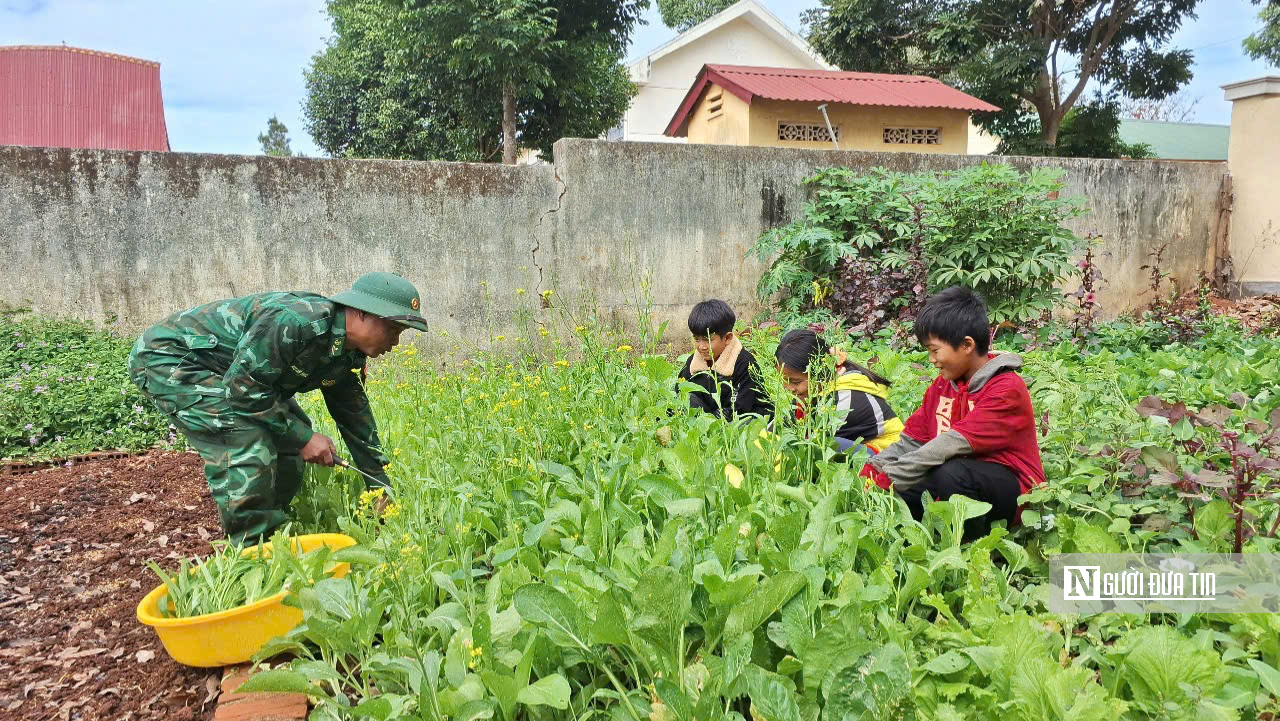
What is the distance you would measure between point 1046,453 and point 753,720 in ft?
5.82

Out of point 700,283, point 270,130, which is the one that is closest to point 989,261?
point 700,283

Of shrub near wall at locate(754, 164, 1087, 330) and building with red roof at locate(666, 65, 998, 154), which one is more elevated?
building with red roof at locate(666, 65, 998, 154)

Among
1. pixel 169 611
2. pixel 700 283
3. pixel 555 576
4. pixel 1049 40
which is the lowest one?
pixel 169 611

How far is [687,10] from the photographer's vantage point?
91.7 feet

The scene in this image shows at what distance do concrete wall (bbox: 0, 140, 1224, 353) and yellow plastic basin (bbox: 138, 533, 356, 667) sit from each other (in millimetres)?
2699

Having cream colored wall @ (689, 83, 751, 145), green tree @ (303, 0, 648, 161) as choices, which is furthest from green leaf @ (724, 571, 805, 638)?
A: green tree @ (303, 0, 648, 161)

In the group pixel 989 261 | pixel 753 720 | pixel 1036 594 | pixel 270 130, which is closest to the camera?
pixel 753 720

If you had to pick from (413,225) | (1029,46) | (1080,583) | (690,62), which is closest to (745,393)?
(1080,583)

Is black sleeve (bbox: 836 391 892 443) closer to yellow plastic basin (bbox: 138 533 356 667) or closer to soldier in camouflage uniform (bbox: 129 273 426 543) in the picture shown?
soldier in camouflage uniform (bbox: 129 273 426 543)

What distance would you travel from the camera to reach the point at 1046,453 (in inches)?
111

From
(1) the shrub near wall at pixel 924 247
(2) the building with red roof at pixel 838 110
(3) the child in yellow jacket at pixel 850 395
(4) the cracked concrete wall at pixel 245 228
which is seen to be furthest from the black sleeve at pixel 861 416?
(2) the building with red roof at pixel 838 110

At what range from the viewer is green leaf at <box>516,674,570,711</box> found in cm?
154

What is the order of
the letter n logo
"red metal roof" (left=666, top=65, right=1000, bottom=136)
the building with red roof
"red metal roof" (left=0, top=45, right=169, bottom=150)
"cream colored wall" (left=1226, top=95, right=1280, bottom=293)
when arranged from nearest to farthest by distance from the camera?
the letter n logo
"cream colored wall" (left=1226, top=95, right=1280, bottom=293)
"red metal roof" (left=0, top=45, right=169, bottom=150)
"red metal roof" (left=666, top=65, right=1000, bottom=136)
the building with red roof

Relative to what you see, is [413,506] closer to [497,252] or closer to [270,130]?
[497,252]
